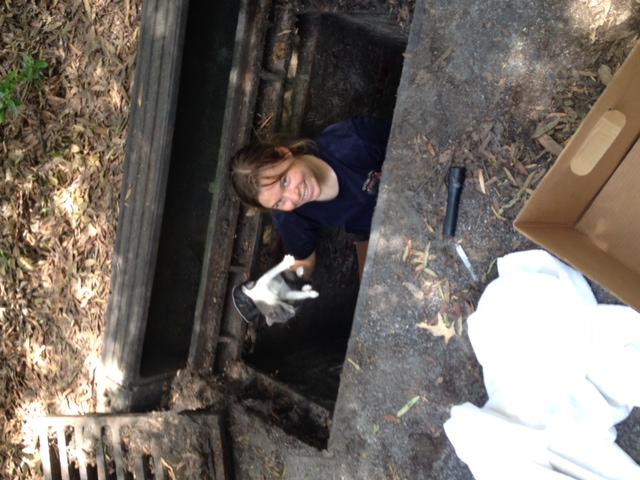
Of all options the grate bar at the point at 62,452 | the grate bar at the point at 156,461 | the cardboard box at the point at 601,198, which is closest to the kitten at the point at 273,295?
the grate bar at the point at 156,461

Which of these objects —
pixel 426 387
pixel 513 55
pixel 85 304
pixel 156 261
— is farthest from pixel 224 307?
pixel 513 55

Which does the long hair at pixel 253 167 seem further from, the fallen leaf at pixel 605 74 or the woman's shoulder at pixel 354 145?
the fallen leaf at pixel 605 74

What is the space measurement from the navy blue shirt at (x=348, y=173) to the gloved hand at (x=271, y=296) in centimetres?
26

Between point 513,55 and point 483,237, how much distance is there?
0.73 m

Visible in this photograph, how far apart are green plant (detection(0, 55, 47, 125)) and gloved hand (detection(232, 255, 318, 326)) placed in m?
2.14

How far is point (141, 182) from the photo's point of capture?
3088mm

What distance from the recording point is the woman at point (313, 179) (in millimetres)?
2557

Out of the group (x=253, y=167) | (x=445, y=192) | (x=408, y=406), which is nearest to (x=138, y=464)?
(x=408, y=406)

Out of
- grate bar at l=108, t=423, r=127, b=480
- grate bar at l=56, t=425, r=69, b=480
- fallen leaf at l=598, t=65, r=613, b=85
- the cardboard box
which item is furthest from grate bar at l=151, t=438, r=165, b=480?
fallen leaf at l=598, t=65, r=613, b=85

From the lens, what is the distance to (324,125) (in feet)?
10.9

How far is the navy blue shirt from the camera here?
288cm

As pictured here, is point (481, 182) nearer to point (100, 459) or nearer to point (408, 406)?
point (408, 406)

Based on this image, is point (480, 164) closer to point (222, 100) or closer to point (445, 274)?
point (445, 274)

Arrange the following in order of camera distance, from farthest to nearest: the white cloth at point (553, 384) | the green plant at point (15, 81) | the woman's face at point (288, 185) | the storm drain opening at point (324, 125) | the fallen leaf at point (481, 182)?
the green plant at point (15, 81), the storm drain opening at point (324, 125), the woman's face at point (288, 185), the fallen leaf at point (481, 182), the white cloth at point (553, 384)
